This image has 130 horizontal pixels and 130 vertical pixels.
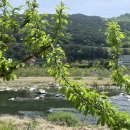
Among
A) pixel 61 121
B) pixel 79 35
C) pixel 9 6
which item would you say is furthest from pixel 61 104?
pixel 79 35

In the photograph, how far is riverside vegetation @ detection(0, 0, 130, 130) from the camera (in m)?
5.41

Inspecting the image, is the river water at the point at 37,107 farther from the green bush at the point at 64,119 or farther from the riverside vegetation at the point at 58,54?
the riverside vegetation at the point at 58,54

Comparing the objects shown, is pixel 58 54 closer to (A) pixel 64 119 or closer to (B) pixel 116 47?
(B) pixel 116 47

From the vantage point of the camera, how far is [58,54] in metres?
5.52

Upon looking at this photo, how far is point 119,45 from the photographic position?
259 inches

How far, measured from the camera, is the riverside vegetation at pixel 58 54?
5406 mm

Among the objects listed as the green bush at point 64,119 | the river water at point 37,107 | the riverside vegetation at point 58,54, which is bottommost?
the river water at point 37,107

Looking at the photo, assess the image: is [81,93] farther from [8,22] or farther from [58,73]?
[8,22]

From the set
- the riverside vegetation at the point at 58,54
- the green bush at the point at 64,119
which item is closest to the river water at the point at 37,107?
the green bush at the point at 64,119

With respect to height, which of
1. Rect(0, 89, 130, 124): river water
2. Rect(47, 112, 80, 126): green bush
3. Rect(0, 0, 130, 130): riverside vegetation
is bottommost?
Rect(0, 89, 130, 124): river water

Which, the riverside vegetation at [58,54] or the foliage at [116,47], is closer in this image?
the riverside vegetation at [58,54]

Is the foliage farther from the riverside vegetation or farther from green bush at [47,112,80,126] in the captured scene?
green bush at [47,112,80,126]

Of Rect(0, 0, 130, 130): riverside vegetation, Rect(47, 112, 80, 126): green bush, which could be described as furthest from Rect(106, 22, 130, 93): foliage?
Rect(47, 112, 80, 126): green bush

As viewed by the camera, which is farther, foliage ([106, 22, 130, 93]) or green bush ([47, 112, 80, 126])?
green bush ([47, 112, 80, 126])
